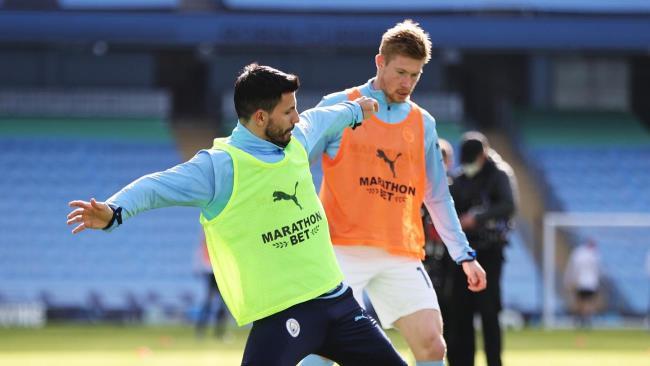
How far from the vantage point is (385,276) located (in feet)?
26.5

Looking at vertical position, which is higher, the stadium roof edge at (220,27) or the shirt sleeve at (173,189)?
the shirt sleeve at (173,189)

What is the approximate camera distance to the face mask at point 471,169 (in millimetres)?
11008

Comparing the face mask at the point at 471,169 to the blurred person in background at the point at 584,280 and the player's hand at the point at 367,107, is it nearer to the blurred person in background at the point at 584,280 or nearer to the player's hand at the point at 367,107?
the player's hand at the point at 367,107

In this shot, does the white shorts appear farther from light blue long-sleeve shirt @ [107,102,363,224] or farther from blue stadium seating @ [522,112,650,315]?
blue stadium seating @ [522,112,650,315]

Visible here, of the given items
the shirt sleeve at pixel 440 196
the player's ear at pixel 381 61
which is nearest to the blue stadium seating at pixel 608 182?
the shirt sleeve at pixel 440 196

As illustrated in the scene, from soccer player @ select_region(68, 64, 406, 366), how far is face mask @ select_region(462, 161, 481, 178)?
460 centimetres

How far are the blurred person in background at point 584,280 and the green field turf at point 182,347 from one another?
1779 millimetres

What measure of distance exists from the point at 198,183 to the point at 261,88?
1.82ft

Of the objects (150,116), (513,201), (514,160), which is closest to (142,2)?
(150,116)

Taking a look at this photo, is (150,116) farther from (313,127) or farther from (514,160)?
(313,127)

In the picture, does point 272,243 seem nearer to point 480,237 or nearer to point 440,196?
point 440,196

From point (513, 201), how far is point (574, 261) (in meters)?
15.6

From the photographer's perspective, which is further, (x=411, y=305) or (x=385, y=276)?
(x=385, y=276)

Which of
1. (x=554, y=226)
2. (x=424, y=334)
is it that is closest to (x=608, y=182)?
(x=554, y=226)
